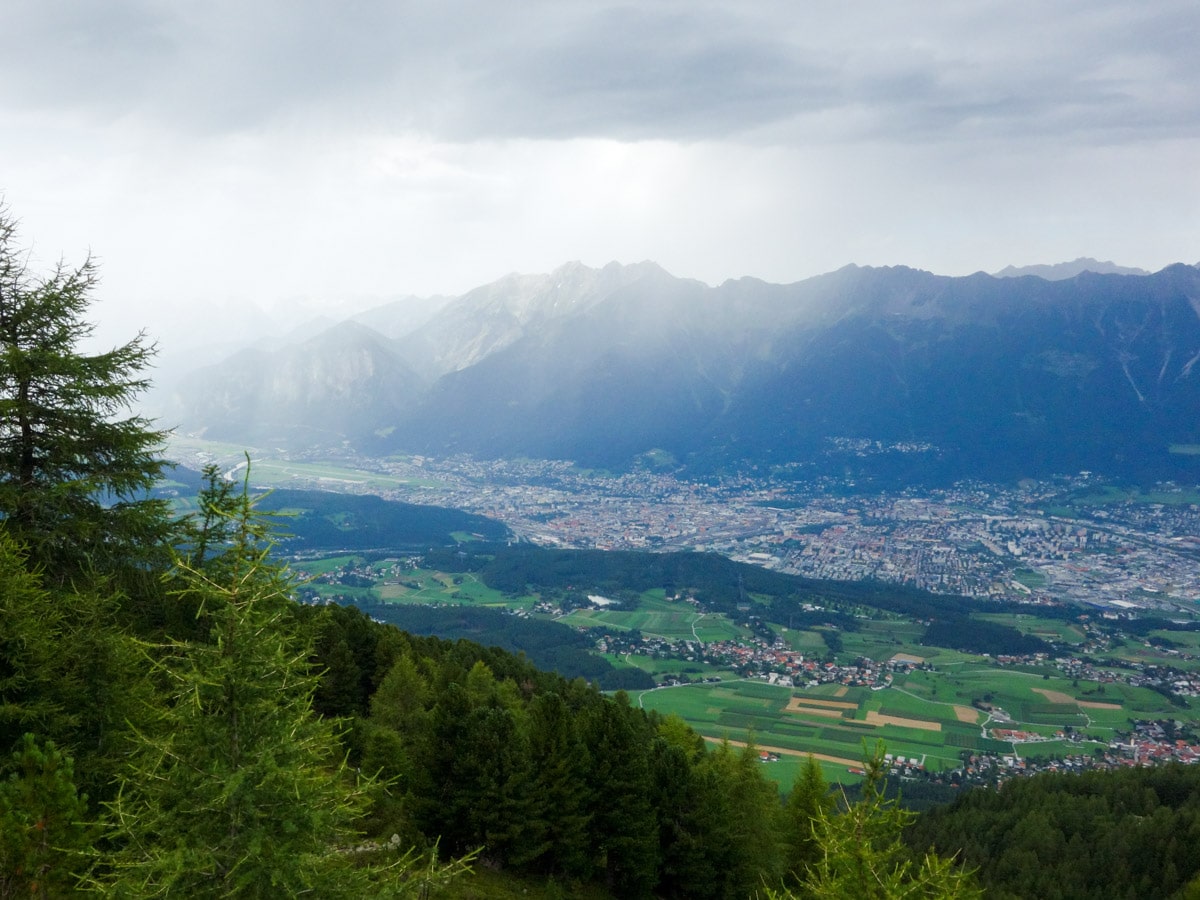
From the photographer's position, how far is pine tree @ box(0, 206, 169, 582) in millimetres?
13578

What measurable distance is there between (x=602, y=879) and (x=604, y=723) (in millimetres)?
4987

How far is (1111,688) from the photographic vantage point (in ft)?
275

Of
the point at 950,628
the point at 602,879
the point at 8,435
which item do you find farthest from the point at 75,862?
the point at 950,628

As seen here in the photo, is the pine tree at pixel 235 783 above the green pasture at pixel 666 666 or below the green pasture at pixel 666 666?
above

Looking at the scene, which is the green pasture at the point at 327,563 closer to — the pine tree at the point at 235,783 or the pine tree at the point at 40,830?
the pine tree at the point at 40,830

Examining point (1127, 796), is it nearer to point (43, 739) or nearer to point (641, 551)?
point (43, 739)

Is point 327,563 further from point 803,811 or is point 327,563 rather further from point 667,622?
Result: point 803,811

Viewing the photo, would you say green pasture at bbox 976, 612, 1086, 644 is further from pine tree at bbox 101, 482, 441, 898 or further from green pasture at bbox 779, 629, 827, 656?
pine tree at bbox 101, 482, 441, 898

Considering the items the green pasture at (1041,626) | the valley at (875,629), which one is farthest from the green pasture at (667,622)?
the green pasture at (1041,626)

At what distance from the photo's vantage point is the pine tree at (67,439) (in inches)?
535

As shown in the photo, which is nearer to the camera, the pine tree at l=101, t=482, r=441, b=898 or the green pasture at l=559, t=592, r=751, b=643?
the pine tree at l=101, t=482, r=441, b=898

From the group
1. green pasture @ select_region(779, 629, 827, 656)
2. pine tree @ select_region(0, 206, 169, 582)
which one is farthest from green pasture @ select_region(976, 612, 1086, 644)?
pine tree @ select_region(0, 206, 169, 582)

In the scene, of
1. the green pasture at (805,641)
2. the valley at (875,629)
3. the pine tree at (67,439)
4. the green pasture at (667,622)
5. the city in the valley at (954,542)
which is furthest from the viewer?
the city in the valley at (954,542)

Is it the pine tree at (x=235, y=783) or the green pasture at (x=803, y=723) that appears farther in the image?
the green pasture at (x=803, y=723)
